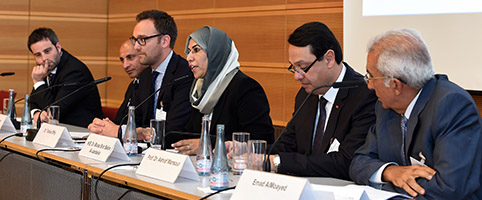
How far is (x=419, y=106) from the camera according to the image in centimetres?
230

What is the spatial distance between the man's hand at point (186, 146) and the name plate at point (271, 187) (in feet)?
3.35

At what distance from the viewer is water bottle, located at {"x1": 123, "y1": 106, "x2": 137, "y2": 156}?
294 centimetres

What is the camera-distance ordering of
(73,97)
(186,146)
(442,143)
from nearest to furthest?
(442,143) → (186,146) → (73,97)

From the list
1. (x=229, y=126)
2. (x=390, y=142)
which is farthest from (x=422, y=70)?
(x=229, y=126)

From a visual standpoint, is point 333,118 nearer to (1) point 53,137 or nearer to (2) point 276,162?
(2) point 276,162

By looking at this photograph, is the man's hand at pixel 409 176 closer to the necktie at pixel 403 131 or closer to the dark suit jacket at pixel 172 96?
the necktie at pixel 403 131

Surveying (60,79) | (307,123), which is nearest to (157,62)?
(60,79)

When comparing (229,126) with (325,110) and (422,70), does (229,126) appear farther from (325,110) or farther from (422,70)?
(422,70)

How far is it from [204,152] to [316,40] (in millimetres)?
814

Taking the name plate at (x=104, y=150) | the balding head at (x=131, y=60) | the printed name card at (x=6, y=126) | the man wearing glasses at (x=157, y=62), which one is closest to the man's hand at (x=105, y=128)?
the man wearing glasses at (x=157, y=62)

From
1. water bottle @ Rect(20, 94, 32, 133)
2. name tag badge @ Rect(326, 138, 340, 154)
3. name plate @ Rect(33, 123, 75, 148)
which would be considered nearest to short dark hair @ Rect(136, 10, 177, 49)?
water bottle @ Rect(20, 94, 32, 133)

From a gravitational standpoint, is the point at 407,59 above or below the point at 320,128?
above

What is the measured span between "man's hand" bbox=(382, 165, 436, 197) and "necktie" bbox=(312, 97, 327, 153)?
66 centimetres

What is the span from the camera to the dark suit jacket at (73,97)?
4.71 m
